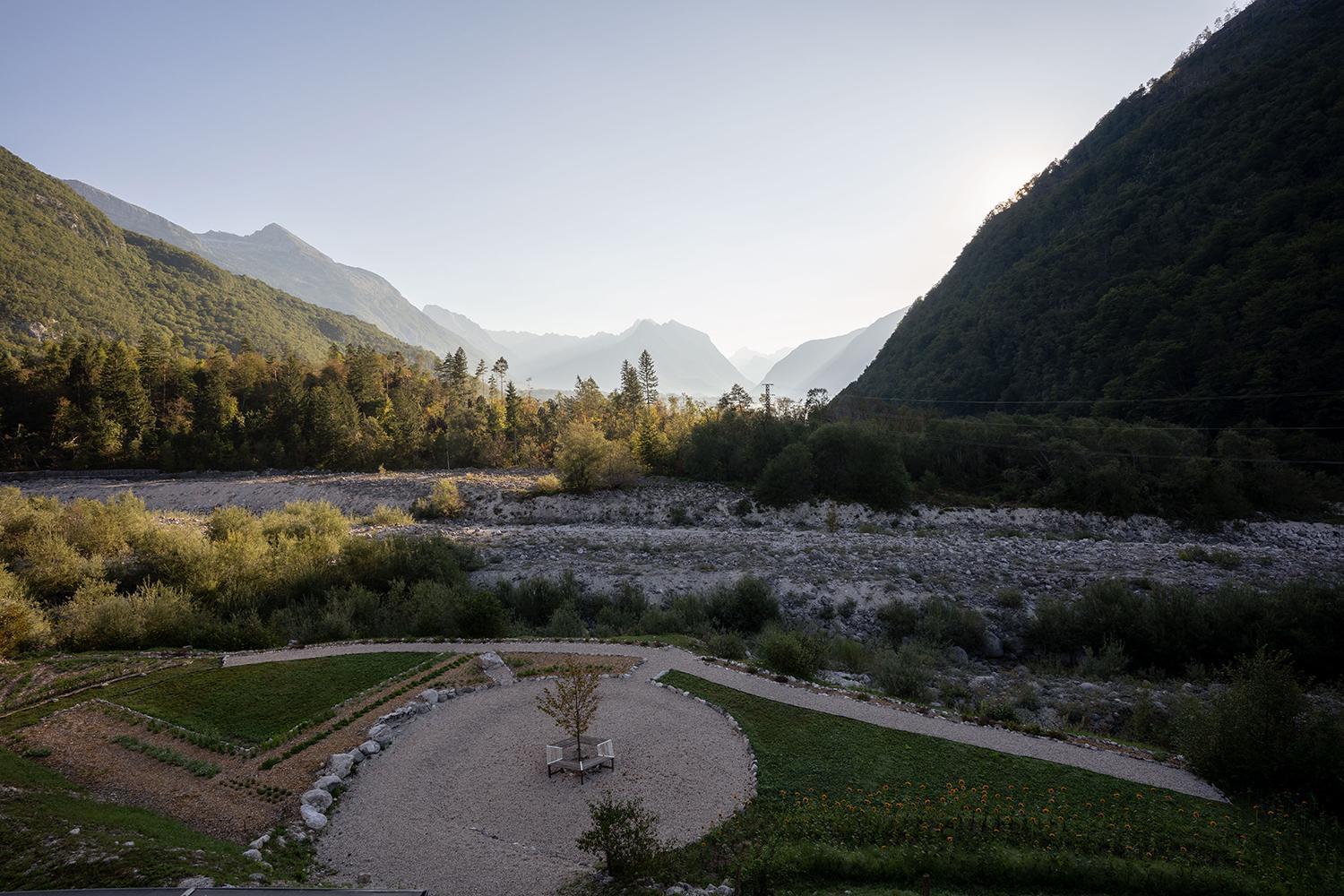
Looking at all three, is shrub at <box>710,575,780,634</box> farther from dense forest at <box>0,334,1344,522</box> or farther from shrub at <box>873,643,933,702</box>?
dense forest at <box>0,334,1344,522</box>

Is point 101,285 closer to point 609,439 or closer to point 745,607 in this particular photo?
point 609,439

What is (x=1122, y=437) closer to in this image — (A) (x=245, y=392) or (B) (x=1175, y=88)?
(B) (x=1175, y=88)

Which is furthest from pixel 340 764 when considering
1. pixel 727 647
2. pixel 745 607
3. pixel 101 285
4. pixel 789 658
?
pixel 101 285

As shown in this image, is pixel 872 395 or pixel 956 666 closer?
pixel 956 666

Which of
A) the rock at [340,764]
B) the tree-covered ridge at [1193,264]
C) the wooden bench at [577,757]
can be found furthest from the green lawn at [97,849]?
the tree-covered ridge at [1193,264]

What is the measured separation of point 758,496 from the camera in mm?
42594

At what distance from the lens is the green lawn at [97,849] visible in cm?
699

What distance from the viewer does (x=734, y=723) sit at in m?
12.3

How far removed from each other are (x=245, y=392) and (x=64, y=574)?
49.6m

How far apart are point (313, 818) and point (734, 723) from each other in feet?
25.8

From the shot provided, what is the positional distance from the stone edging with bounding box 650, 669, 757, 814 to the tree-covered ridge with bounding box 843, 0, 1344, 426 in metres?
47.0

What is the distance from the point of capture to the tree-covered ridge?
3938cm

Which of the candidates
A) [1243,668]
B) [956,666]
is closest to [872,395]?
[956,666]

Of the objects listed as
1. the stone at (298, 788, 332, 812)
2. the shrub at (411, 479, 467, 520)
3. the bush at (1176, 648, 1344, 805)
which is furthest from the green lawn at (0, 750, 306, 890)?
the shrub at (411, 479, 467, 520)
